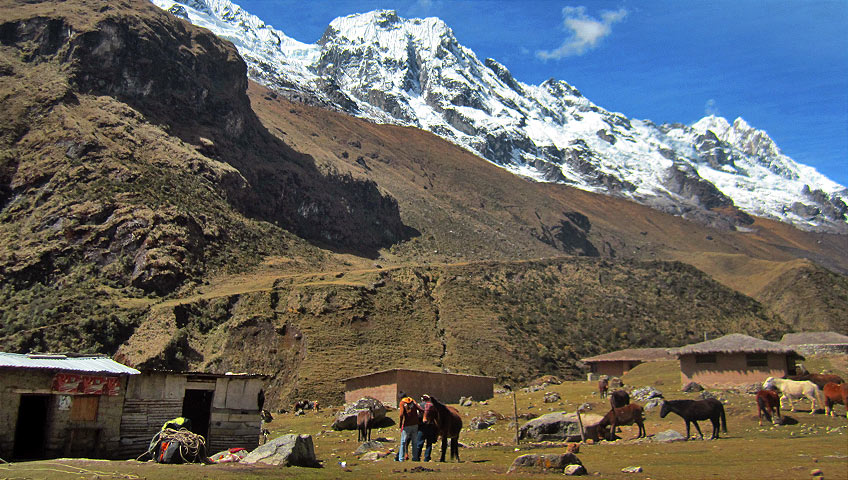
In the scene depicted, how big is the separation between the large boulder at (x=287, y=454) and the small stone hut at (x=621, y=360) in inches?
1364

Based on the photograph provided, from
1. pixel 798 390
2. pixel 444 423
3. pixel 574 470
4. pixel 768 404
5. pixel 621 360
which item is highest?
pixel 621 360

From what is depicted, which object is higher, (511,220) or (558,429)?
(511,220)

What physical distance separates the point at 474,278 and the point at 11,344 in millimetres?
39610

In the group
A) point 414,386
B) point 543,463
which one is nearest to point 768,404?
point 543,463

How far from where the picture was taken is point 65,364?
20812mm

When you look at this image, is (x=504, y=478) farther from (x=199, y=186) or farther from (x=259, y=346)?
(x=199, y=186)

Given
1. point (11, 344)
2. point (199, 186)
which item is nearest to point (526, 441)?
point (11, 344)

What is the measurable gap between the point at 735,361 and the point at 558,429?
16105 mm

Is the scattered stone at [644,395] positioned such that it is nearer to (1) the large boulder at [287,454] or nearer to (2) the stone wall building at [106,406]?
(2) the stone wall building at [106,406]

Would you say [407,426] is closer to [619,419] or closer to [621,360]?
[619,419]

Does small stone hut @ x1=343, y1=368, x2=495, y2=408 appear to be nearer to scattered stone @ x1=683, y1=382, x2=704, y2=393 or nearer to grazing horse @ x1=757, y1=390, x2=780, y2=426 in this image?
scattered stone @ x1=683, y1=382, x2=704, y2=393

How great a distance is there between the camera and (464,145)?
631 feet

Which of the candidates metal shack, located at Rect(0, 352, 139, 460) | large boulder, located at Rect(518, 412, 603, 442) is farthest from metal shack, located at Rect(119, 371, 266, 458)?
large boulder, located at Rect(518, 412, 603, 442)

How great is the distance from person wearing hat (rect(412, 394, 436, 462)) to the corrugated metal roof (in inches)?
368
